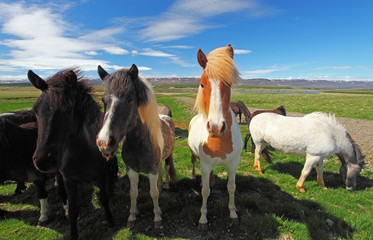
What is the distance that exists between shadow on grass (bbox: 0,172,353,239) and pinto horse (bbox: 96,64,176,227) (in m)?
0.35

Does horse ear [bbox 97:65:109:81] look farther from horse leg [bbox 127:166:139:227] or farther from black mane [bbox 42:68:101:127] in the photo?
horse leg [bbox 127:166:139:227]

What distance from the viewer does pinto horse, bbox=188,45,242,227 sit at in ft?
7.91

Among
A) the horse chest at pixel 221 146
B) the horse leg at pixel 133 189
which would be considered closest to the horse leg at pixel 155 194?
the horse leg at pixel 133 189

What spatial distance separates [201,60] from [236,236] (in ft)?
9.99

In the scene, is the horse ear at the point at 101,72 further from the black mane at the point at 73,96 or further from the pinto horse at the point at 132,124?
the black mane at the point at 73,96

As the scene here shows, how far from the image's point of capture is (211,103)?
2.45m

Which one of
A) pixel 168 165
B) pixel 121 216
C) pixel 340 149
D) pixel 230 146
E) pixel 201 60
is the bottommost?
pixel 121 216

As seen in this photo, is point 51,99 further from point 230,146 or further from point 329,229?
point 329,229

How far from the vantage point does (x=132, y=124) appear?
105 inches

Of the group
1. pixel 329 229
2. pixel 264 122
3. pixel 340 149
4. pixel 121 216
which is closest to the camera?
pixel 329 229

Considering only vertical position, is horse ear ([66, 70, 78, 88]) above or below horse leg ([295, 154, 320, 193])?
above

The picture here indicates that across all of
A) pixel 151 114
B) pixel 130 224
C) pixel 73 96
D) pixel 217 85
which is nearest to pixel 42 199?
pixel 130 224

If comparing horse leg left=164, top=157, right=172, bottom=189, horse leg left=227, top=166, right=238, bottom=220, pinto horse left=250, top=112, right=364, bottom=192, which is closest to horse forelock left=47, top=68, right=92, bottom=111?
horse leg left=227, top=166, right=238, bottom=220

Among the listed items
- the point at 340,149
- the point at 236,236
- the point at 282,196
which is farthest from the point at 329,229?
the point at 340,149
